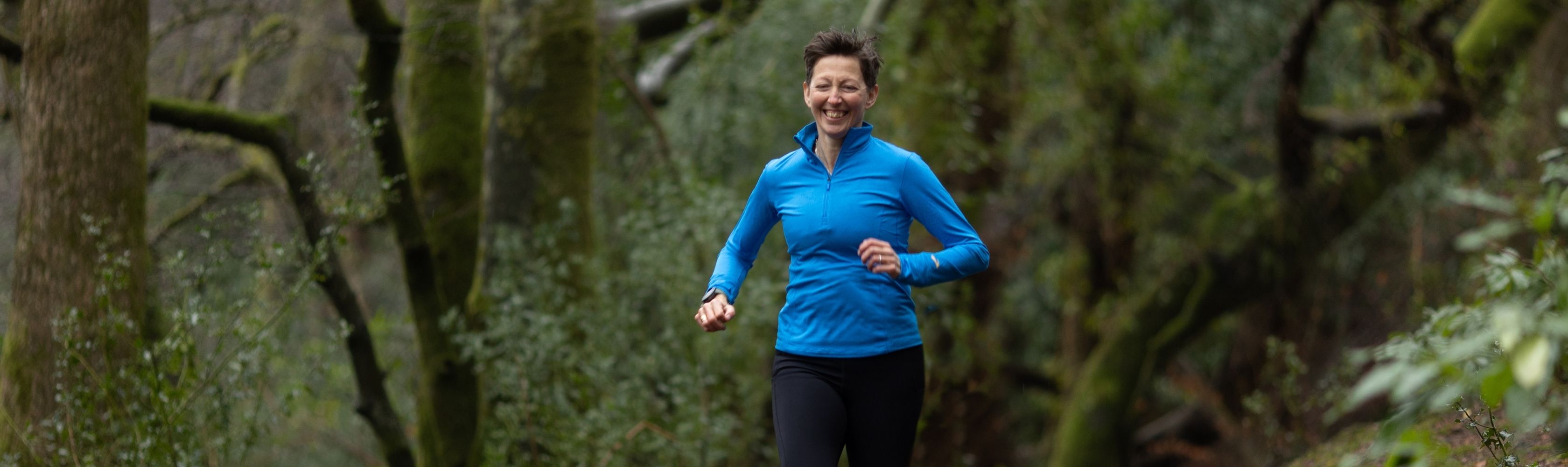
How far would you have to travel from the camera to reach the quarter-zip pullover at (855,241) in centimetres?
330

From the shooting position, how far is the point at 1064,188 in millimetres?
12688

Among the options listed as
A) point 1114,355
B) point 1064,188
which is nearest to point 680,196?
point 1114,355

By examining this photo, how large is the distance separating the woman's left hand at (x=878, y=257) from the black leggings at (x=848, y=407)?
35 cm

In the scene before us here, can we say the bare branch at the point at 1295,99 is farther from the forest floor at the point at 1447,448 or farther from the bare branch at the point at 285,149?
the bare branch at the point at 285,149

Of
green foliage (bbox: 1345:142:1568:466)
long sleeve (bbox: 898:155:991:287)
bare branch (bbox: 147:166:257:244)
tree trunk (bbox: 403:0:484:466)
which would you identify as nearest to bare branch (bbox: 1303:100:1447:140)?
tree trunk (bbox: 403:0:484:466)

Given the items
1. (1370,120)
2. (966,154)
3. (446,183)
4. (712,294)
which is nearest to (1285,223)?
(1370,120)

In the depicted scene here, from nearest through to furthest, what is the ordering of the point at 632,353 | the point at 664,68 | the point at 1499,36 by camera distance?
the point at 632,353, the point at 1499,36, the point at 664,68

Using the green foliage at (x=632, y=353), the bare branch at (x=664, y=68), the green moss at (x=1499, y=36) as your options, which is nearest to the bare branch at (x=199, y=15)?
the green foliage at (x=632, y=353)

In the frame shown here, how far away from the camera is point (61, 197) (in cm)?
508

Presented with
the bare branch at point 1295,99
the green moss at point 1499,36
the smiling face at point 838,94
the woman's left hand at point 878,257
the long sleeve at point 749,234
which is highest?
the green moss at point 1499,36

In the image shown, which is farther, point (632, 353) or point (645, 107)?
point (645, 107)

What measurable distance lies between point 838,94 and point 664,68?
6.62 m

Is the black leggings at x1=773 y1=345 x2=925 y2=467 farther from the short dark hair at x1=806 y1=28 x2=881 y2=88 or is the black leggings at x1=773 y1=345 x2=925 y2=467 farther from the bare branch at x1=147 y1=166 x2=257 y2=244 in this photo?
the bare branch at x1=147 y1=166 x2=257 y2=244

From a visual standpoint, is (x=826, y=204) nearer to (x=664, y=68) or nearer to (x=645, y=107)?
(x=645, y=107)
